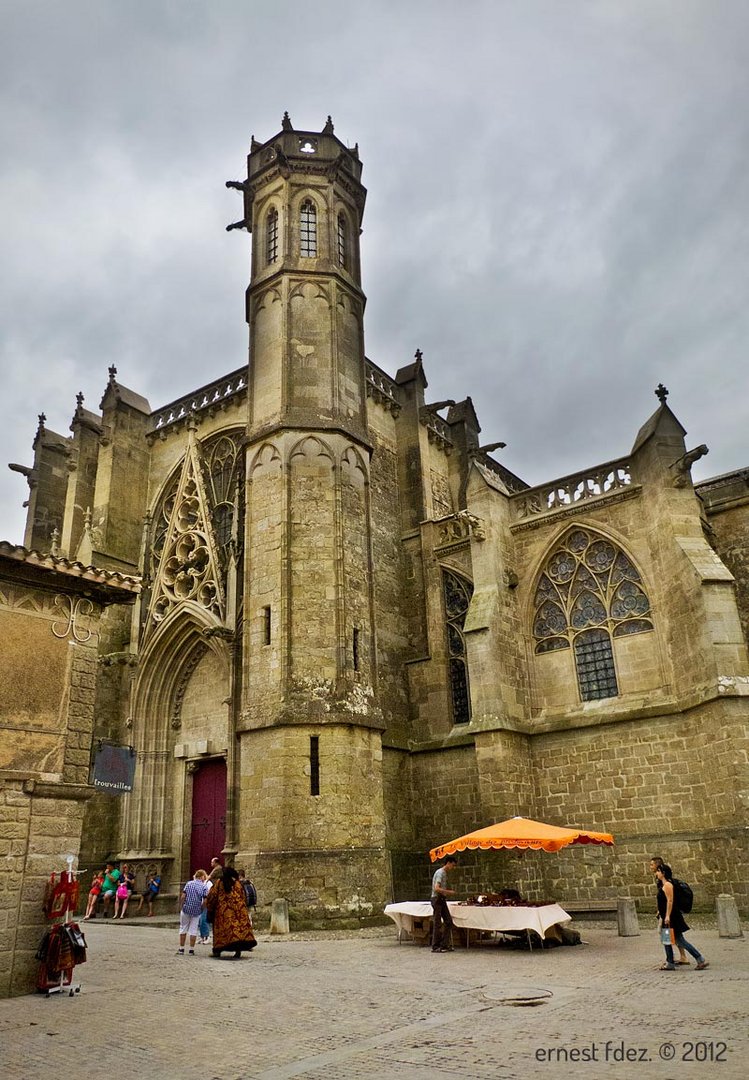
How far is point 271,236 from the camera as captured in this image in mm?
20578

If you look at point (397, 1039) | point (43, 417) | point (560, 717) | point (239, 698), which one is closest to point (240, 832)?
point (239, 698)

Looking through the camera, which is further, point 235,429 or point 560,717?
point 235,429

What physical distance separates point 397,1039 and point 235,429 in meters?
17.6

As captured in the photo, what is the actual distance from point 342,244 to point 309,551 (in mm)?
8734

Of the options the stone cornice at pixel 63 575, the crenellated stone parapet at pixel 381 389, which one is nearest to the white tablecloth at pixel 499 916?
the stone cornice at pixel 63 575

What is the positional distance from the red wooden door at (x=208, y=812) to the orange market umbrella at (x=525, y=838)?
8012mm

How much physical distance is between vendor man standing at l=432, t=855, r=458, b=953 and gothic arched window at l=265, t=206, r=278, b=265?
1490 cm

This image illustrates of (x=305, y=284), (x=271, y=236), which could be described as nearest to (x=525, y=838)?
(x=305, y=284)

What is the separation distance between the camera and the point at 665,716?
15695 millimetres

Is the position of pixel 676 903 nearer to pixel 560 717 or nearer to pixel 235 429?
pixel 560 717

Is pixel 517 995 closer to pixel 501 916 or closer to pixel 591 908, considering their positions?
pixel 501 916

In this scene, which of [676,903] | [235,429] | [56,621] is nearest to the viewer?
[676,903]

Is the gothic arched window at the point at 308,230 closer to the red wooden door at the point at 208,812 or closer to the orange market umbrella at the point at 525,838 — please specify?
the red wooden door at the point at 208,812

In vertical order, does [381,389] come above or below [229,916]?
above
